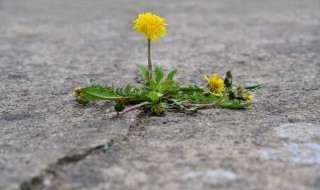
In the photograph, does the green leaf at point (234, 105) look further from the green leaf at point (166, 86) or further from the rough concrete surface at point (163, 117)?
the green leaf at point (166, 86)

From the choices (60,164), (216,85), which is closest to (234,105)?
(216,85)

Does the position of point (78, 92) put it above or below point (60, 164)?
above

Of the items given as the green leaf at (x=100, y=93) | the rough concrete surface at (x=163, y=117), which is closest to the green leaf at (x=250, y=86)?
the rough concrete surface at (x=163, y=117)

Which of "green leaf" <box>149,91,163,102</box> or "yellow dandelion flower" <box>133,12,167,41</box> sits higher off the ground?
"yellow dandelion flower" <box>133,12,167,41</box>

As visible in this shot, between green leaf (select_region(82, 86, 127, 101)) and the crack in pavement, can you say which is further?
green leaf (select_region(82, 86, 127, 101))

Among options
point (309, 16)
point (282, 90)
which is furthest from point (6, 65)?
point (309, 16)

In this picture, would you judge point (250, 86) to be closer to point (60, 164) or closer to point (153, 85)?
point (153, 85)

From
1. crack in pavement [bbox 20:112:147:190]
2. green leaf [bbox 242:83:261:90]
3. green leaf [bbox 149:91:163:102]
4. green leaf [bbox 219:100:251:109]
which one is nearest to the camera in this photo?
crack in pavement [bbox 20:112:147:190]

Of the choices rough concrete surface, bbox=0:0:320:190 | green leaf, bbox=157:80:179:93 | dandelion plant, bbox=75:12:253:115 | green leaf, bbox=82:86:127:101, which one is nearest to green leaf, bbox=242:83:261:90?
rough concrete surface, bbox=0:0:320:190

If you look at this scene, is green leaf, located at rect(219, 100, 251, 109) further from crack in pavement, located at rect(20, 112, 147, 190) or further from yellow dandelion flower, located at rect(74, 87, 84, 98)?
yellow dandelion flower, located at rect(74, 87, 84, 98)
